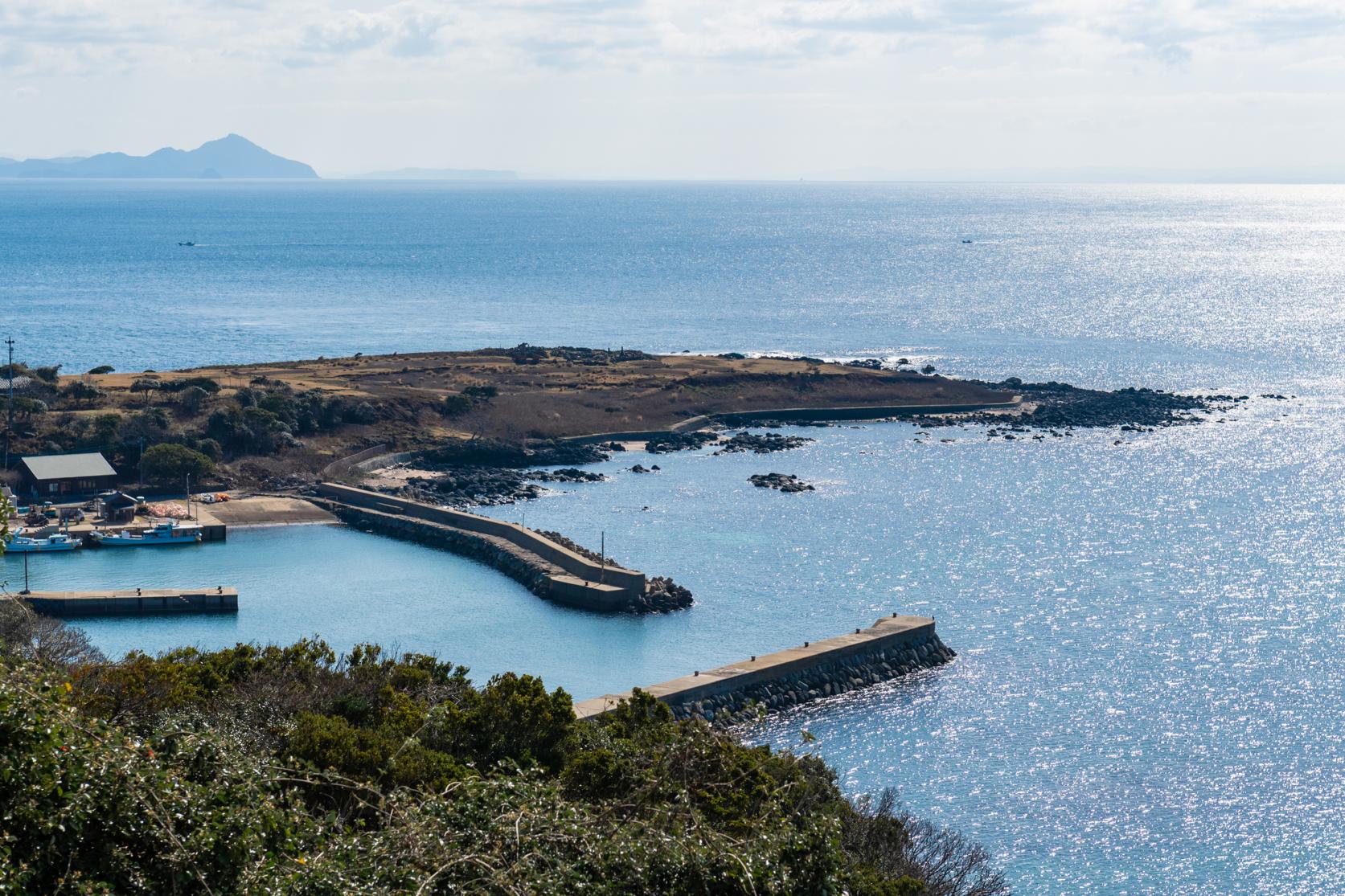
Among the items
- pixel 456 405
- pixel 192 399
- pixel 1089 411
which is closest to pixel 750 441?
pixel 456 405

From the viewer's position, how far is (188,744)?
15562mm

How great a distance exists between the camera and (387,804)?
18875mm

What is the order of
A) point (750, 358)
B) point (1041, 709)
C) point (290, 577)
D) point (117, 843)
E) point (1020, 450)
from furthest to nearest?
point (750, 358) < point (1020, 450) < point (290, 577) < point (1041, 709) < point (117, 843)

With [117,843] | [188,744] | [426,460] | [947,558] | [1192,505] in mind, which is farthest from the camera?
[426,460]

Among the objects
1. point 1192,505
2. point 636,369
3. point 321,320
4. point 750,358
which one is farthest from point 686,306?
point 1192,505

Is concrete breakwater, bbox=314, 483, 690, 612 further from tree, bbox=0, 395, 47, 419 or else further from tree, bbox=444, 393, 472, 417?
tree, bbox=0, 395, 47, 419

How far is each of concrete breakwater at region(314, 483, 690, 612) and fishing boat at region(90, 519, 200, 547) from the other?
790 centimetres

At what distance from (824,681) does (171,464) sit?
1535 inches

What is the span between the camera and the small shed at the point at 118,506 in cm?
6383

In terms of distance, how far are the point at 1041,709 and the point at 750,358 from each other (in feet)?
241

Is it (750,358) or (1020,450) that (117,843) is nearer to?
(1020,450)

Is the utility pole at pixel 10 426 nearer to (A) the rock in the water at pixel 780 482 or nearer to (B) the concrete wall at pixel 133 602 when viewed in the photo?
(B) the concrete wall at pixel 133 602

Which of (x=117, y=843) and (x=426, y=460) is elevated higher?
(x=117, y=843)

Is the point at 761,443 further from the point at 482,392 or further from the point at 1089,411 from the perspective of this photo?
the point at 1089,411
